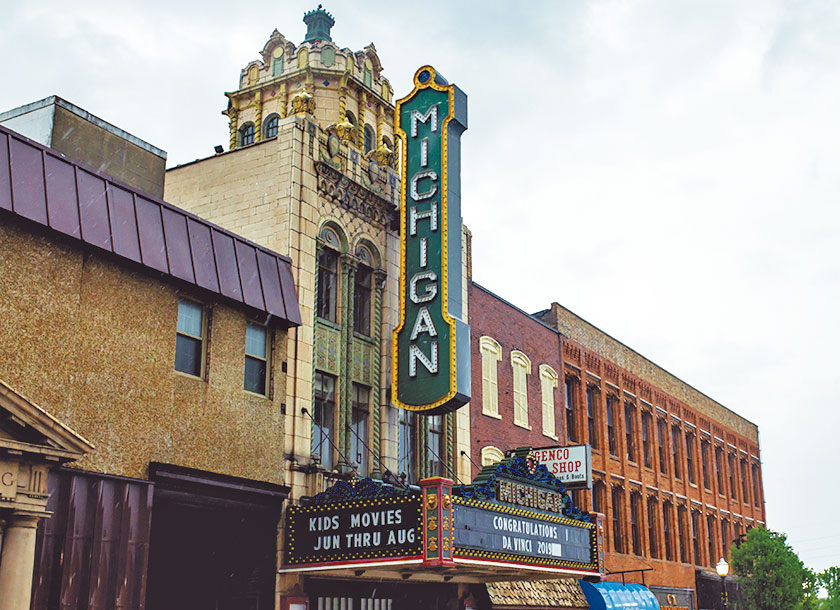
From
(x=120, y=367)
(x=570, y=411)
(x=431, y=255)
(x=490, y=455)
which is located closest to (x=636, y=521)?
(x=570, y=411)

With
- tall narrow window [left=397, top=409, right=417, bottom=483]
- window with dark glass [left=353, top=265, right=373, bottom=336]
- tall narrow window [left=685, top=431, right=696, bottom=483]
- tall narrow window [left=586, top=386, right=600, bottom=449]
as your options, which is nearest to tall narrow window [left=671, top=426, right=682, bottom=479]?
tall narrow window [left=685, top=431, right=696, bottom=483]

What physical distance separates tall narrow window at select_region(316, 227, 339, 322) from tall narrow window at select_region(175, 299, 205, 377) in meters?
4.07

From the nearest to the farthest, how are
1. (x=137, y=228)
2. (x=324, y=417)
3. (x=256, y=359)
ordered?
(x=137, y=228)
(x=256, y=359)
(x=324, y=417)

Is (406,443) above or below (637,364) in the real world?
below

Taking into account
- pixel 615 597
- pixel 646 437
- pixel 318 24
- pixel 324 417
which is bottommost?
pixel 615 597

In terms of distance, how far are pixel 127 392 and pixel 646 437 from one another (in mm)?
27975

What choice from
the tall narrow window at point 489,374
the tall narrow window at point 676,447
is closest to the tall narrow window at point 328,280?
the tall narrow window at point 489,374

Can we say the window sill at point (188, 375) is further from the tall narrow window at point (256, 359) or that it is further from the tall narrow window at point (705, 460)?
the tall narrow window at point (705, 460)

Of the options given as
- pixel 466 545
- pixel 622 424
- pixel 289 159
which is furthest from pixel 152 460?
pixel 622 424

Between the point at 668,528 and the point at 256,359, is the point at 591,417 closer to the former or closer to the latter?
the point at 668,528

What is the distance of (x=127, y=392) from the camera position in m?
17.6

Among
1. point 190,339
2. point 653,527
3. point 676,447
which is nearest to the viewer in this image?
point 190,339

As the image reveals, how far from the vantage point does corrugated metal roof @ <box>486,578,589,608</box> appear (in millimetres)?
27031

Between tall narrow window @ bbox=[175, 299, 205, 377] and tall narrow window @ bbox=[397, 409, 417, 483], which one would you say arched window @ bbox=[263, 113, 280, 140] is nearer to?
tall narrow window @ bbox=[397, 409, 417, 483]
